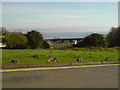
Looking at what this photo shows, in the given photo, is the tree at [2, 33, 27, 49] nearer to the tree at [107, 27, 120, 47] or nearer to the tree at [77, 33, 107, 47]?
the tree at [77, 33, 107, 47]

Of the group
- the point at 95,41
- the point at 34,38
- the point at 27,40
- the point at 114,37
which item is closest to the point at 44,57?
the point at 34,38

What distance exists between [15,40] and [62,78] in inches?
676

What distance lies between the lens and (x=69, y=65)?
7.00 m

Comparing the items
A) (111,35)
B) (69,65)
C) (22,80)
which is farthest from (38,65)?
(111,35)

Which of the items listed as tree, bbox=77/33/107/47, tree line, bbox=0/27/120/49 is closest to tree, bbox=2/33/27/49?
tree line, bbox=0/27/120/49

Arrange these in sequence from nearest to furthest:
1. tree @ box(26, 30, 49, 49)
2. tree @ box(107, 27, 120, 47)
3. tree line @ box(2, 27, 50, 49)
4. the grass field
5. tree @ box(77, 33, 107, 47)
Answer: the grass field → tree line @ box(2, 27, 50, 49) → tree @ box(26, 30, 49, 49) → tree @ box(77, 33, 107, 47) → tree @ box(107, 27, 120, 47)

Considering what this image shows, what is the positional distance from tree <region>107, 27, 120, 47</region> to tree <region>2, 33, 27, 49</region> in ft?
55.6

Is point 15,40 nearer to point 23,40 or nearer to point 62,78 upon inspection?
point 23,40

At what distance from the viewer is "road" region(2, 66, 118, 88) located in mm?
4723

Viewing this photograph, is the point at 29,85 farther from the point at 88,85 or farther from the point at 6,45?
the point at 6,45

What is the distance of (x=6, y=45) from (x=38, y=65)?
50.8 ft

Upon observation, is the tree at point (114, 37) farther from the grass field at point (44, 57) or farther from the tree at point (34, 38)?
the grass field at point (44, 57)

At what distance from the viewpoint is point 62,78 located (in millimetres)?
5281

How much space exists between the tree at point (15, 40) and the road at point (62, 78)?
1602cm
